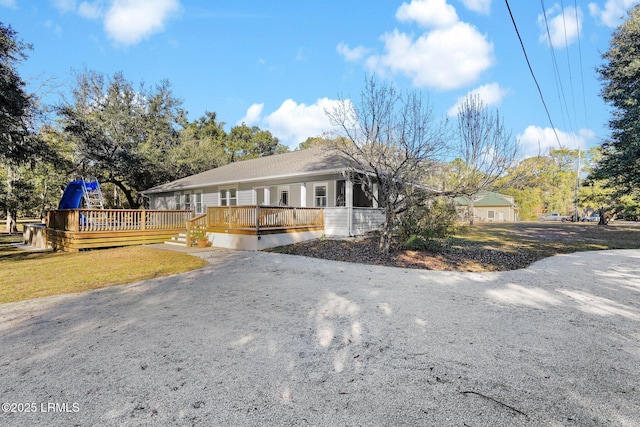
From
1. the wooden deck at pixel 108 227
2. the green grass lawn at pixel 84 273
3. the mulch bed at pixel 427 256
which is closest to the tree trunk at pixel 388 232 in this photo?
the mulch bed at pixel 427 256

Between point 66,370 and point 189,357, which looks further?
point 189,357

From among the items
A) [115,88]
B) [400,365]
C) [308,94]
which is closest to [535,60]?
[308,94]

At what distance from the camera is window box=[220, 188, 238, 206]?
1717 cm

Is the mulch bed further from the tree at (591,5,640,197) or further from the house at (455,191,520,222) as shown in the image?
the house at (455,191,520,222)

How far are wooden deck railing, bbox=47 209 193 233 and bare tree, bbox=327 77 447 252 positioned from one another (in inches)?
367

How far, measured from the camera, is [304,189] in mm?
13969

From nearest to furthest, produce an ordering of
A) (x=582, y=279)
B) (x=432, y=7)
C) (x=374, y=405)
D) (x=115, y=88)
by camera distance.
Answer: (x=374, y=405)
(x=582, y=279)
(x=432, y=7)
(x=115, y=88)

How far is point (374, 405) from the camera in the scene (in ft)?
6.81

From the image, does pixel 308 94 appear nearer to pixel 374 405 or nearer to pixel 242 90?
pixel 242 90

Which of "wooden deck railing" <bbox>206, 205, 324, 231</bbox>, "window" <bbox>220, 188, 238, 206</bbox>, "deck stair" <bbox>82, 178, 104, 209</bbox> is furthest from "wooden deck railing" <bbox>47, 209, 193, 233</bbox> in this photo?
"window" <bbox>220, 188, 238, 206</bbox>

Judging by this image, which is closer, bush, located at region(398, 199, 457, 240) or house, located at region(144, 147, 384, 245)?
bush, located at region(398, 199, 457, 240)

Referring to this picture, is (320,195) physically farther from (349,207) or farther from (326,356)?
(326,356)

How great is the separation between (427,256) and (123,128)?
71.1ft

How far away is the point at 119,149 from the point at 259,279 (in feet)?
58.4
